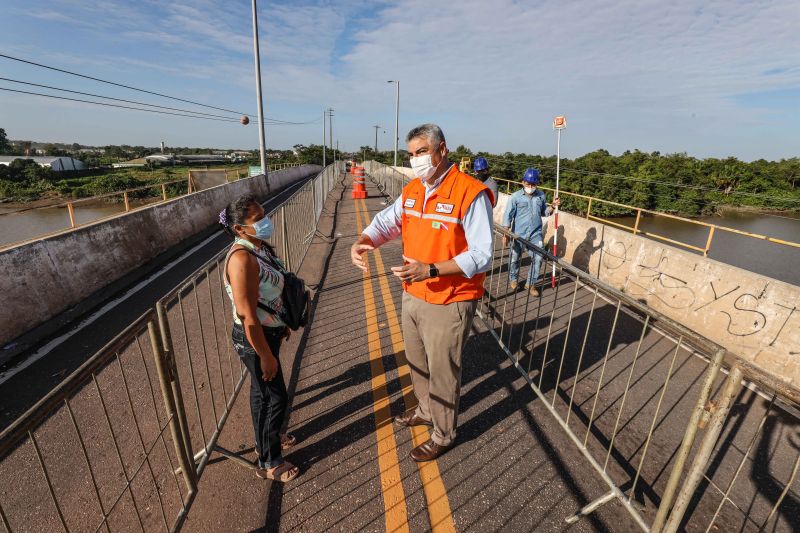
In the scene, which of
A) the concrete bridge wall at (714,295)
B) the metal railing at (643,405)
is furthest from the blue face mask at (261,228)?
the concrete bridge wall at (714,295)

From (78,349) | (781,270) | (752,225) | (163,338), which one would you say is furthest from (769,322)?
(752,225)

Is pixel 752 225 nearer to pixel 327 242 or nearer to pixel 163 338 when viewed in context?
pixel 327 242

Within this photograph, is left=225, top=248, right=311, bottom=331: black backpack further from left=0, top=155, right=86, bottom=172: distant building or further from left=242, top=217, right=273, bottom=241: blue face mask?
left=0, top=155, right=86, bottom=172: distant building

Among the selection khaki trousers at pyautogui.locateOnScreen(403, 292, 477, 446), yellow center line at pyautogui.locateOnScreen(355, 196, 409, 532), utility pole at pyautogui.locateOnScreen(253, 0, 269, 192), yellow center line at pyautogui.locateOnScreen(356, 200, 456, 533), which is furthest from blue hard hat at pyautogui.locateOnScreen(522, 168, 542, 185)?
utility pole at pyautogui.locateOnScreen(253, 0, 269, 192)

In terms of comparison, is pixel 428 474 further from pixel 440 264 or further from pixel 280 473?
pixel 440 264

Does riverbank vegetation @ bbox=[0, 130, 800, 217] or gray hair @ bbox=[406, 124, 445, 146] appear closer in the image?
gray hair @ bbox=[406, 124, 445, 146]

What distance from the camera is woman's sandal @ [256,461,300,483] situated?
8.87 feet

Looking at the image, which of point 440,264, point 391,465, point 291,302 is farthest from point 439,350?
point 291,302

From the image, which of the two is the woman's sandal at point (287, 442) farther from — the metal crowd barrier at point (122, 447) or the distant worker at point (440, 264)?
the distant worker at point (440, 264)

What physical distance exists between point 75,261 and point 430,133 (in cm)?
664

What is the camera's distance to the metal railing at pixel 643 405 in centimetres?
181

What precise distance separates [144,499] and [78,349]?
317 centimetres

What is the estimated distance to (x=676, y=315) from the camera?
5340 mm

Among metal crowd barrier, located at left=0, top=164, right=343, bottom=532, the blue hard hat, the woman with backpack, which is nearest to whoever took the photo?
metal crowd barrier, located at left=0, top=164, right=343, bottom=532
